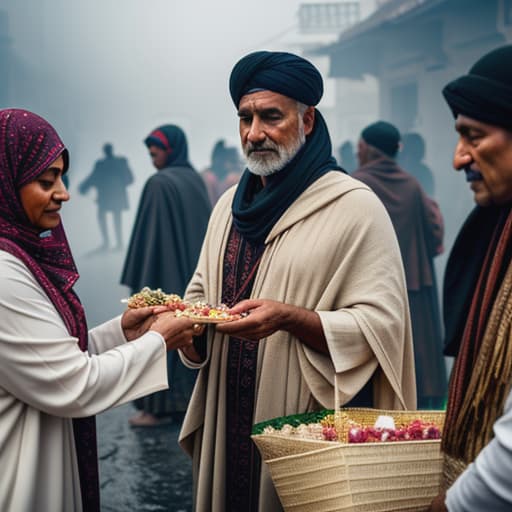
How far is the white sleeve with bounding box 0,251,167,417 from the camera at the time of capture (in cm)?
266

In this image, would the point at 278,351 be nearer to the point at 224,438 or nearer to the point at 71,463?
the point at 224,438

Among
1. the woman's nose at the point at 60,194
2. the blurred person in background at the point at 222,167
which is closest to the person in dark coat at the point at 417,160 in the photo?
the blurred person in background at the point at 222,167

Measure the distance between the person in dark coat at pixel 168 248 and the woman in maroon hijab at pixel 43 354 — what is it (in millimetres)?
4262

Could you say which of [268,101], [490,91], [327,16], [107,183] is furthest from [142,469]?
[327,16]

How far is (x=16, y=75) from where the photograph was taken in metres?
9.76

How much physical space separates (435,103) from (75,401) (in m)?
8.68

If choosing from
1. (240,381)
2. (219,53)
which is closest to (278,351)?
(240,381)

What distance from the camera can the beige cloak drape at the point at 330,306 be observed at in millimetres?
3295

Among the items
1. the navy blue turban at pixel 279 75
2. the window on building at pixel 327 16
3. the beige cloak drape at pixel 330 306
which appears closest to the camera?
the beige cloak drape at pixel 330 306

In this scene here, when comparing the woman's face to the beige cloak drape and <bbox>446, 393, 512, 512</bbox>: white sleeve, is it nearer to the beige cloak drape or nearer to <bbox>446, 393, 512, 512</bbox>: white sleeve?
the beige cloak drape

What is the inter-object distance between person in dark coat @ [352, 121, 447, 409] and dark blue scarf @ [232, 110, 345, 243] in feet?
12.4

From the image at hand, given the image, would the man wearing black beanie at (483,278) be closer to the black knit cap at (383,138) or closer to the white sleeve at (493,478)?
the white sleeve at (493,478)

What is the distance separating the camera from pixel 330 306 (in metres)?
3.32

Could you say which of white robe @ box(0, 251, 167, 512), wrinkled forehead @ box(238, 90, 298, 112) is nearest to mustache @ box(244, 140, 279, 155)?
wrinkled forehead @ box(238, 90, 298, 112)
